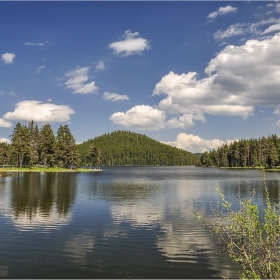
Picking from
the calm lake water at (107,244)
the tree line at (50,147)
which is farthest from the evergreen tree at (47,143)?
the calm lake water at (107,244)

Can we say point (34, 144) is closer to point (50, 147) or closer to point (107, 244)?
point (50, 147)

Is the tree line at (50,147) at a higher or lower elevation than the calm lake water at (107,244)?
higher

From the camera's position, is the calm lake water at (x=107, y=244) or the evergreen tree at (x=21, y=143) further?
the evergreen tree at (x=21, y=143)

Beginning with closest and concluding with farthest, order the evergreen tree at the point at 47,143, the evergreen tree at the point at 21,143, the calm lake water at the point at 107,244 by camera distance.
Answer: the calm lake water at the point at 107,244, the evergreen tree at the point at 21,143, the evergreen tree at the point at 47,143

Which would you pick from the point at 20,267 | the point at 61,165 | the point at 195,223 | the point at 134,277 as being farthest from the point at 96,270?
the point at 61,165

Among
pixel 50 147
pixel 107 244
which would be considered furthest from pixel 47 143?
pixel 107 244

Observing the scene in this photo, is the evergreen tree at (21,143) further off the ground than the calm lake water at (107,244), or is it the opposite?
the evergreen tree at (21,143)

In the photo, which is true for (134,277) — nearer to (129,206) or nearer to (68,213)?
(68,213)

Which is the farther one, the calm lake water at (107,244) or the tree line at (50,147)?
the tree line at (50,147)

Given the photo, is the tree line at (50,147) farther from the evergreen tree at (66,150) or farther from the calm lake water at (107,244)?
the calm lake water at (107,244)

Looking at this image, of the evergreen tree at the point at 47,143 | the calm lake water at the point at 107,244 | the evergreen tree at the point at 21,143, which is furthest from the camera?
the evergreen tree at the point at 47,143

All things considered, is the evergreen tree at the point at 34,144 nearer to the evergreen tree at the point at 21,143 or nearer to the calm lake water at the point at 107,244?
the evergreen tree at the point at 21,143

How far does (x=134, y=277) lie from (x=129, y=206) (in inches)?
900

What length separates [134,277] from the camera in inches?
602
